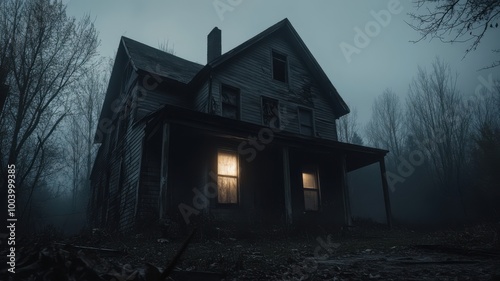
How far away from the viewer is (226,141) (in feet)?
37.9

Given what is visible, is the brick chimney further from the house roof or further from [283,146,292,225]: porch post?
[283,146,292,225]: porch post

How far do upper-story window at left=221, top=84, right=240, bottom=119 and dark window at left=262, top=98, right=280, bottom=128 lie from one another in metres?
1.47

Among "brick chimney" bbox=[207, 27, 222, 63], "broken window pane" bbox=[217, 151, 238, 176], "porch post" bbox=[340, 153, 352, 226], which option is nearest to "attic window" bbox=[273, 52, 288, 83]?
"brick chimney" bbox=[207, 27, 222, 63]

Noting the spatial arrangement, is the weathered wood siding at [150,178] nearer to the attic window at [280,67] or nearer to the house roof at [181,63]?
the house roof at [181,63]

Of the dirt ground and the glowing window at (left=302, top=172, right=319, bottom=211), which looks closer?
the dirt ground

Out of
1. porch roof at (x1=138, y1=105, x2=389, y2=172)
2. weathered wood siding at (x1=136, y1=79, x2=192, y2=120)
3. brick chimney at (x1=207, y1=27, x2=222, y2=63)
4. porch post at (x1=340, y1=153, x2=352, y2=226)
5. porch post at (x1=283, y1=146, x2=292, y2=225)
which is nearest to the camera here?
porch roof at (x1=138, y1=105, x2=389, y2=172)

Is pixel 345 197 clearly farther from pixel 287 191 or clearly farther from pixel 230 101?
pixel 230 101

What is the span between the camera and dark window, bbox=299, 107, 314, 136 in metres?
15.4

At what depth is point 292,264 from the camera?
15.6ft

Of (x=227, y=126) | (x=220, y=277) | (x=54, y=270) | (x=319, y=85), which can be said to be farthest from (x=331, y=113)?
(x=54, y=270)

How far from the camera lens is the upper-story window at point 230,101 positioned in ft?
43.1

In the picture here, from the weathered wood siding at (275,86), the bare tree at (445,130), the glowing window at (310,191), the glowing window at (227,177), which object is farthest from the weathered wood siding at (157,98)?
the bare tree at (445,130)

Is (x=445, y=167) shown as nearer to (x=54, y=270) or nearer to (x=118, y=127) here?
(x=118, y=127)

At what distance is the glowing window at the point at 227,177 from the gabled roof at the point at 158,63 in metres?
4.62
